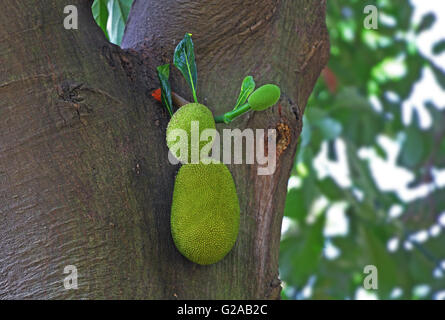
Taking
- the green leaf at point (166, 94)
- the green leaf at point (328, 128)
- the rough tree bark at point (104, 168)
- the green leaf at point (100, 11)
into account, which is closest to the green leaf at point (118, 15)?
the green leaf at point (100, 11)

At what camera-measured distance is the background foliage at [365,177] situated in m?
2.08

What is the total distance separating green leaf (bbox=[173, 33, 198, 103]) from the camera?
847 mm

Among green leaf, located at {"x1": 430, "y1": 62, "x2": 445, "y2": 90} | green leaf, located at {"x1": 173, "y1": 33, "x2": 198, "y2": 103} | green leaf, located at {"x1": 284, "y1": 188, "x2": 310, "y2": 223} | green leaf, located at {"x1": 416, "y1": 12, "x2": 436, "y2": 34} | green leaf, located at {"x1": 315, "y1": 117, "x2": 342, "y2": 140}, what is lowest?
green leaf, located at {"x1": 284, "y1": 188, "x2": 310, "y2": 223}

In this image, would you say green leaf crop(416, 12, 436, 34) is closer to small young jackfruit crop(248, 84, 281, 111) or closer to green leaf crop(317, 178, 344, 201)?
green leaf crop(317, 178, 344, 201)

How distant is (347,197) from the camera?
2.14 m

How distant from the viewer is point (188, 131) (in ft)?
2.50

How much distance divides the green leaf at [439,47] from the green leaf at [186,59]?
2.05 metres

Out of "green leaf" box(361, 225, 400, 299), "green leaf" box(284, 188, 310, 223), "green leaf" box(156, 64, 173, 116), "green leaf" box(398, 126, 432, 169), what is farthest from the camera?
"green leaf" box(398, 126, 432, 169)

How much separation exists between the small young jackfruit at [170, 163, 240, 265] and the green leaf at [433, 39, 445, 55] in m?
2.14

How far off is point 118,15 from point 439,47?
73.6 inches

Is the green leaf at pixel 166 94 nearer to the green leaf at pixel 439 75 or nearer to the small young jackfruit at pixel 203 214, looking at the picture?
the small young jackfruit at pixel 203 214

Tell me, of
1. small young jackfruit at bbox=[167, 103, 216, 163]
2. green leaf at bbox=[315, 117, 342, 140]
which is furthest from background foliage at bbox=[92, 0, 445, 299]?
small young jackfruit at bbox=[167, 103, 216, 163]

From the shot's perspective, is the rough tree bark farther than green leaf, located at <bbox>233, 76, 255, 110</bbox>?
No
